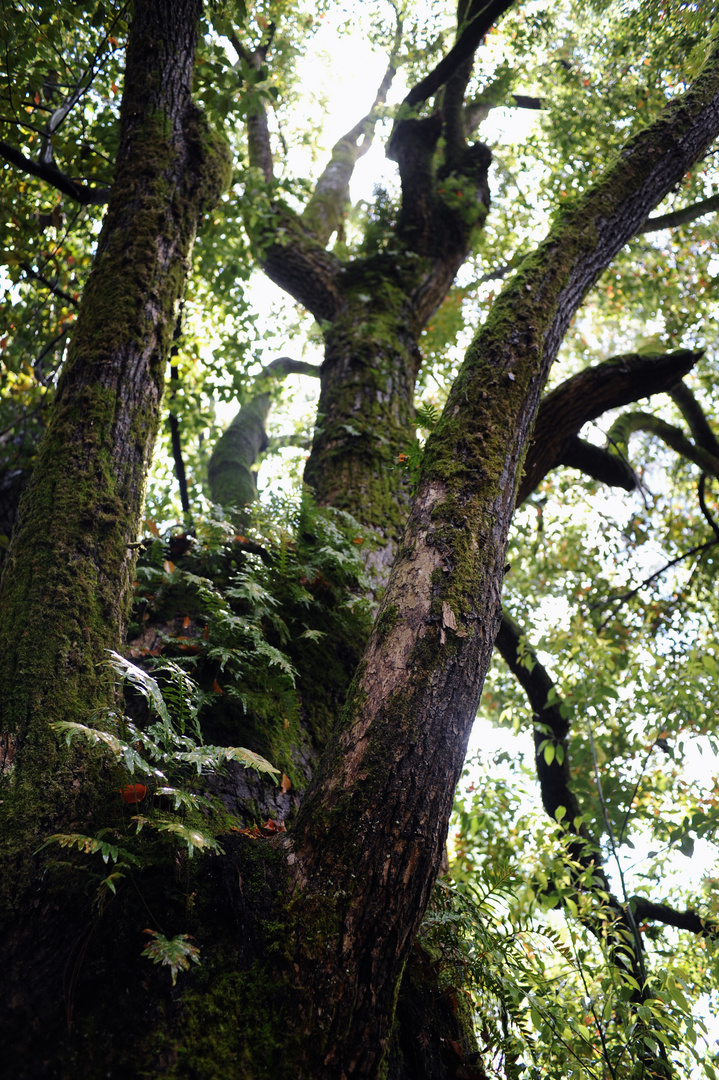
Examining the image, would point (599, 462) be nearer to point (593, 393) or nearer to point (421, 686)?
point (593, 393)

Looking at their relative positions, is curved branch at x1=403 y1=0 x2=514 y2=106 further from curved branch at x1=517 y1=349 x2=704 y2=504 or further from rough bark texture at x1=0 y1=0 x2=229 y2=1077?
curved branch at x1=517 y1=349 x2=704 y2=504

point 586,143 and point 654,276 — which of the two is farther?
point 654,276

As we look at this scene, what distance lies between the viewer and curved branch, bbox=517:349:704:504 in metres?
5.41

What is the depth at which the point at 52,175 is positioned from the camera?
13.2ft

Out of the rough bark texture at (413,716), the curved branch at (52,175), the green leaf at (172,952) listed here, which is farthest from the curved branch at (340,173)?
the green leaf at (172,952)

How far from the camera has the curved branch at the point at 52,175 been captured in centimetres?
372

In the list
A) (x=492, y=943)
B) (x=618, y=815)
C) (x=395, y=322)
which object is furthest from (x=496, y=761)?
(x=395, y=322)

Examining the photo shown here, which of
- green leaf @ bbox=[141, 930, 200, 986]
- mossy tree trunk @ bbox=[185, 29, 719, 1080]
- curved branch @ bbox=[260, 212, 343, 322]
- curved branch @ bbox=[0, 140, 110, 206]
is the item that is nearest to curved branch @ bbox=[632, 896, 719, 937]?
mossy tree trunk @ bbox=[185, 29, 719, 1080]

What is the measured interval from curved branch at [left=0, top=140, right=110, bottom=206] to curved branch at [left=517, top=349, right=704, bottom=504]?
3597 mm

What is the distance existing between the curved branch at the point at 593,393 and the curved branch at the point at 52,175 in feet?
11.8

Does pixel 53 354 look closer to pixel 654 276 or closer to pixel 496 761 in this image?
pixel 496 761

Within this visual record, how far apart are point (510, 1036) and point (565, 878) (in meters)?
1.39

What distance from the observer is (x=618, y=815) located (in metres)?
4.14

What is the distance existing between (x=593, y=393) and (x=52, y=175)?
424 centimetres
